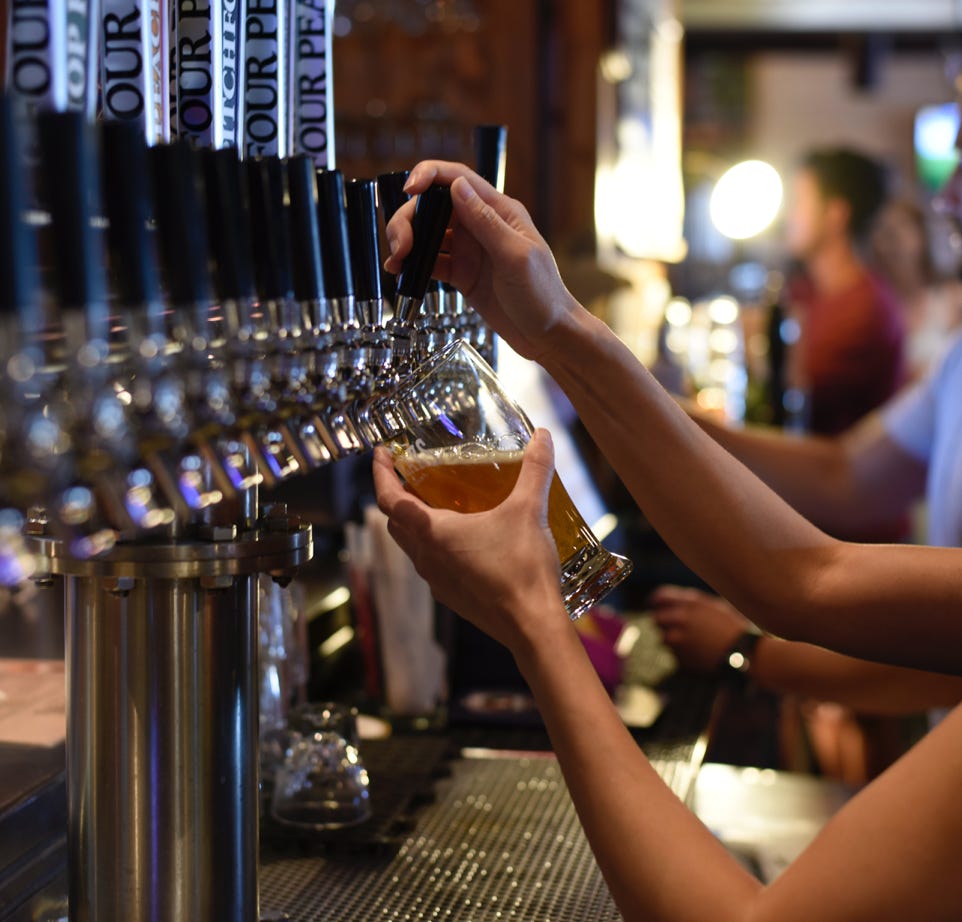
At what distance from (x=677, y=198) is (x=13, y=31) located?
26.7ft

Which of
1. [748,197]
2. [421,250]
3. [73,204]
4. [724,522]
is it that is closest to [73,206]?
[73,204]

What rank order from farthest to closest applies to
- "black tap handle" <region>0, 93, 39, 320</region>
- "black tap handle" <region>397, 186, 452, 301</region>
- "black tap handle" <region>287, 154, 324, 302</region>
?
"black tap handle" <region>397, 186, 452, 301</region> → "black tap handle" <region>287, 154, 324, 302</region> → "black tap handle" <region>0, 93, 39, 320</region>

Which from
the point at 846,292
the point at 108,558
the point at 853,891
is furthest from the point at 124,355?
the point at 846,292

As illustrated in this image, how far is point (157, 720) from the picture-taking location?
0.94 m

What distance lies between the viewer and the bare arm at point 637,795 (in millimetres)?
871

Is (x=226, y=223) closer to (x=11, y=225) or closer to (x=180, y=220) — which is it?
(x=180, y=220)

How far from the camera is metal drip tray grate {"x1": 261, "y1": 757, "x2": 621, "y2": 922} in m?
1.25

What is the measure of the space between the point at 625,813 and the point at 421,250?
48 centimetres

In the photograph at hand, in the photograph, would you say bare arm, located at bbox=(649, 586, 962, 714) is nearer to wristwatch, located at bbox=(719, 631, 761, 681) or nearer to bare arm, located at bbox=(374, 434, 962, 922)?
wristwatch, located at bbox=(719, 631, 761, 681)

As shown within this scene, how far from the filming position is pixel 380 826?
1.43 meters

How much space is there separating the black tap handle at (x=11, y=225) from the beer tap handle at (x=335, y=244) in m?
0.29

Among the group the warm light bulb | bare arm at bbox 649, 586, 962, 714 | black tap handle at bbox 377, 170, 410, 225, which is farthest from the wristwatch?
the warm light bulb

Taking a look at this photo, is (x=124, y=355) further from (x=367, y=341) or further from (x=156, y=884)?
(x=156, y=884)

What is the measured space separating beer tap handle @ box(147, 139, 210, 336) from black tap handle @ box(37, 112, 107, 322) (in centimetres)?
7
